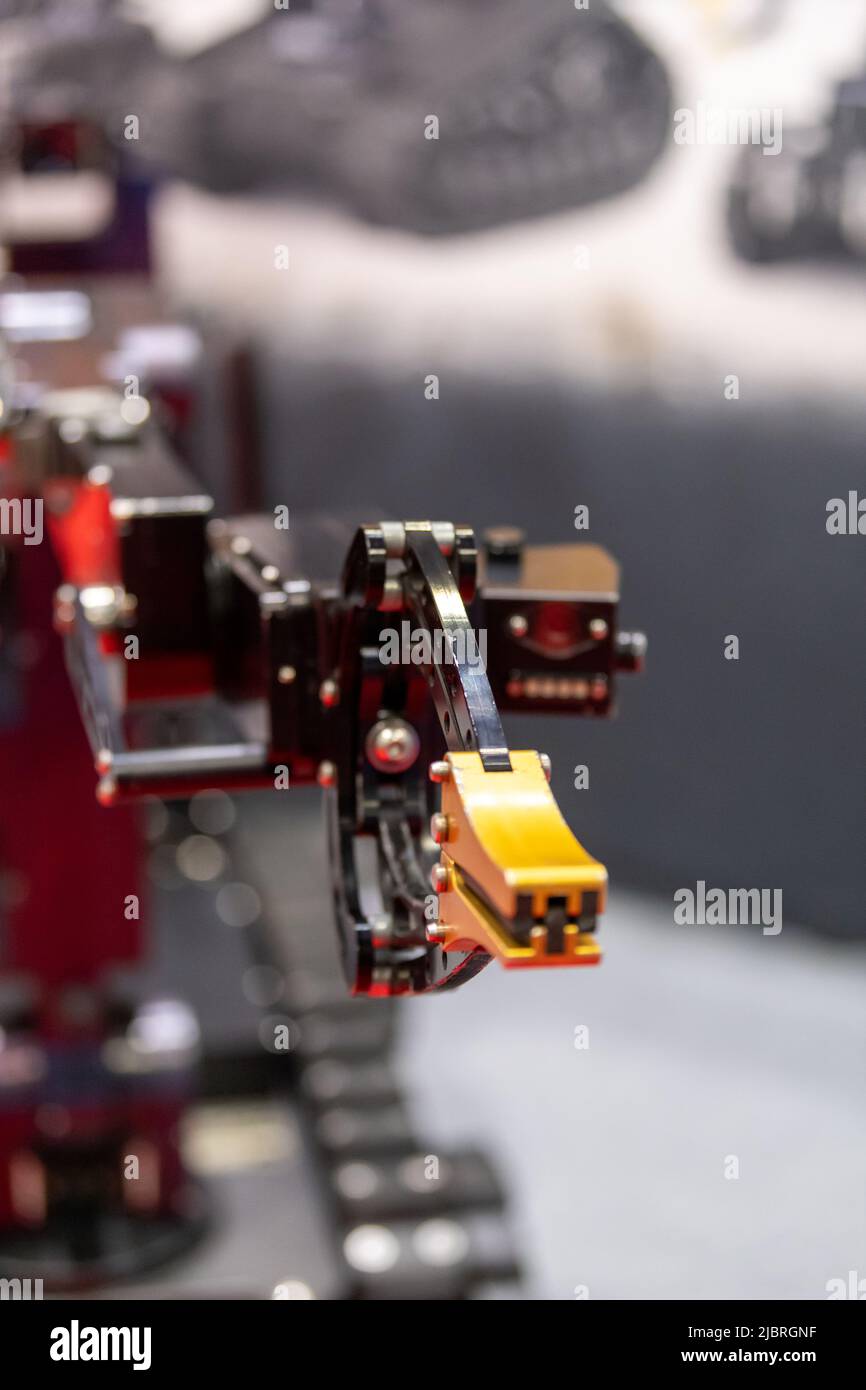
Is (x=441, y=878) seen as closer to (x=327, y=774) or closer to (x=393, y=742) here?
(x=393, y=742)

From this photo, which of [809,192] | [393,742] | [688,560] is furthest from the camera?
[688,560]

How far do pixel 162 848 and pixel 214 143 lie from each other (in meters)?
3.10

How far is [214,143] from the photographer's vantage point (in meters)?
7.91

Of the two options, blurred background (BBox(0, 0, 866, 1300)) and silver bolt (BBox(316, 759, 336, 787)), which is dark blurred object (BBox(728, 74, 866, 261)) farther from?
silver bolt (BBox(316, 759, 336, 787))

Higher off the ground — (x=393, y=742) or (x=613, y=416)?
(x=613, y=416)

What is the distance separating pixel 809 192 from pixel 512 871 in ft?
16.3

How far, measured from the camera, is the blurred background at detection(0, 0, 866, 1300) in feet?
17.9

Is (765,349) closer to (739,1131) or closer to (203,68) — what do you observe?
(739,1131)

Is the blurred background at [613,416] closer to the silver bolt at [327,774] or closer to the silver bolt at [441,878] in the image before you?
the silver bolt at [327,774]

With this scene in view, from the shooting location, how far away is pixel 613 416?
21.7ft

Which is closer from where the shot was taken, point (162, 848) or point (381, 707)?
point (381, 707)

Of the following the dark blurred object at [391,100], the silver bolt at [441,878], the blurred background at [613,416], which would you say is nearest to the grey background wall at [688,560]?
the blurred background at [613,416]

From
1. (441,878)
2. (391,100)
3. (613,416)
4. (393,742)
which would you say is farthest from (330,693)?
(391,100)
